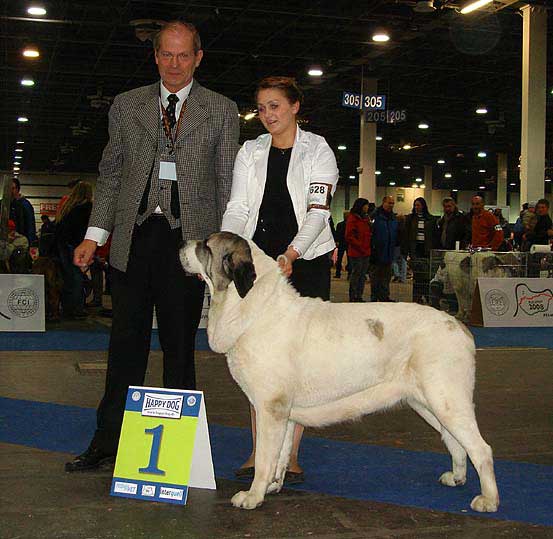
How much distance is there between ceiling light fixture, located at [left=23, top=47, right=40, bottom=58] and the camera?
63.7ft

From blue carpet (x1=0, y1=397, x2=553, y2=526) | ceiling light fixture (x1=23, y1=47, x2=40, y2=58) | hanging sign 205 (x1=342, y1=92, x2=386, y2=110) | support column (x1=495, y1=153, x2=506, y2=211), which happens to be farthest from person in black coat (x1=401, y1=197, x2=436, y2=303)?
support column (x1=495, y1=153, x2=506, y2=211)

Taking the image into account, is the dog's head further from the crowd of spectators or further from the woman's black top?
the crowd of spectators

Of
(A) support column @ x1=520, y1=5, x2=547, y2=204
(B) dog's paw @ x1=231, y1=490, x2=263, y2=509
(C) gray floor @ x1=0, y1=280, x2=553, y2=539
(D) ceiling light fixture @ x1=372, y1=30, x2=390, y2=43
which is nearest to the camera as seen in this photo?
(C) gray floor @ x1=0, y1=280, x2=553, y2=539

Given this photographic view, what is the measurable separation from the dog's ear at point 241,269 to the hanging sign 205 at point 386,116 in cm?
1492

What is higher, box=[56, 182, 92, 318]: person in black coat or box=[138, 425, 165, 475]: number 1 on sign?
box=[56, 182, 92, 318]: person in black coat

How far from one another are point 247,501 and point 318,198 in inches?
61.2

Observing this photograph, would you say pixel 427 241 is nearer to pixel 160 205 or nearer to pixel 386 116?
pixel 386 116

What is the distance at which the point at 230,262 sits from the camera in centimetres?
363

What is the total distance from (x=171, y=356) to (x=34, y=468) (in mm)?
1028

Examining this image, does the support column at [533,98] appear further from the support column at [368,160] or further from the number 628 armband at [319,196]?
the number 628 armband at [319,196]

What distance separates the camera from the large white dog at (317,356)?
364 centimetres

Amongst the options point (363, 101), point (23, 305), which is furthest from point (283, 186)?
point (363, 101)

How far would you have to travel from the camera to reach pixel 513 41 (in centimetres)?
1842

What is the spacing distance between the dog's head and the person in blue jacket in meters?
10.8
